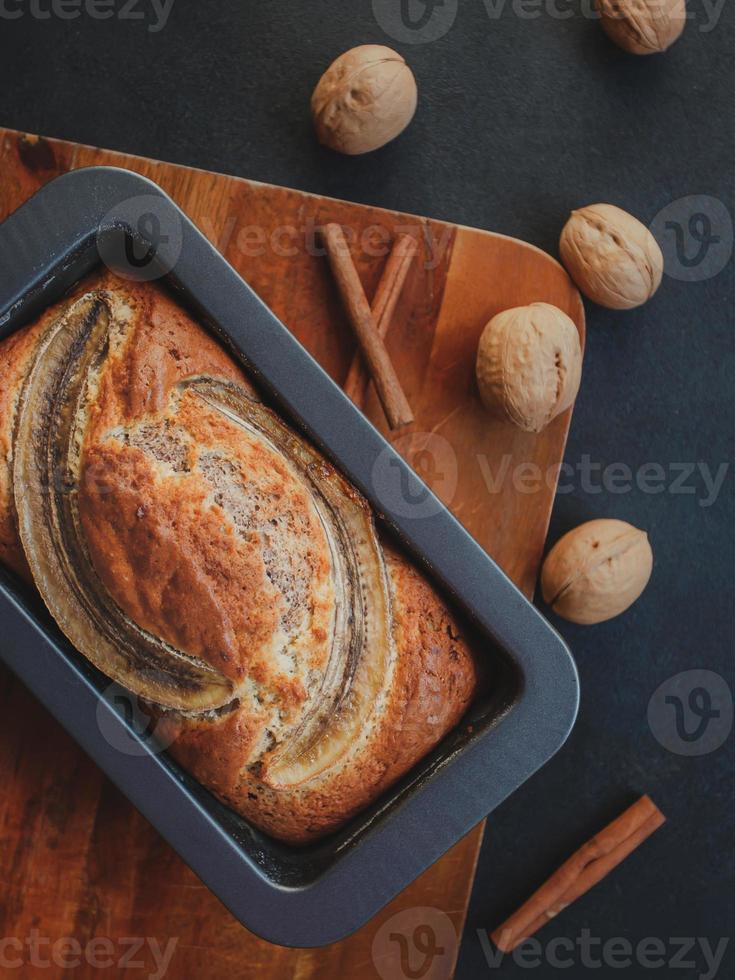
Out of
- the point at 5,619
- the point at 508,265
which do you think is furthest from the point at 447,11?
the point at 5,619

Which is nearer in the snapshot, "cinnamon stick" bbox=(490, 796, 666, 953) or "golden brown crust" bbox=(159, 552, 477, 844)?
"golden brown crust" bbox=(159, 552, 477, 844)

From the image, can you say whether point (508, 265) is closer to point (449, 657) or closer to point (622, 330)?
point (622, 330)

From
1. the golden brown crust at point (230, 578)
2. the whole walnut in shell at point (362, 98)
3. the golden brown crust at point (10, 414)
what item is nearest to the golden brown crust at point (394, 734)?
the golden brown crust at point (230, 578)

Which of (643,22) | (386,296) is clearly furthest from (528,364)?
(643,22)

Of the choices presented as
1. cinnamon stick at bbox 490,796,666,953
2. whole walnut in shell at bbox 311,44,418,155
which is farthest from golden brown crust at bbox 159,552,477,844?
whole walnut in shell at bbox 311,44,418,155

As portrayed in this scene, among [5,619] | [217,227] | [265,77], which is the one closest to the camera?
[5,619]

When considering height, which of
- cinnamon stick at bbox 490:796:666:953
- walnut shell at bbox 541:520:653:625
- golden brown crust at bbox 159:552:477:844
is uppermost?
golden brown crust at bbox 159:552:477:844

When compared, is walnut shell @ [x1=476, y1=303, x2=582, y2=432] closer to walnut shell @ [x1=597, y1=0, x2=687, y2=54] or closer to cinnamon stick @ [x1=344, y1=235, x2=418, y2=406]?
cinnamon stick @ [x1=344, y1=235, x2=418, y2=406]
